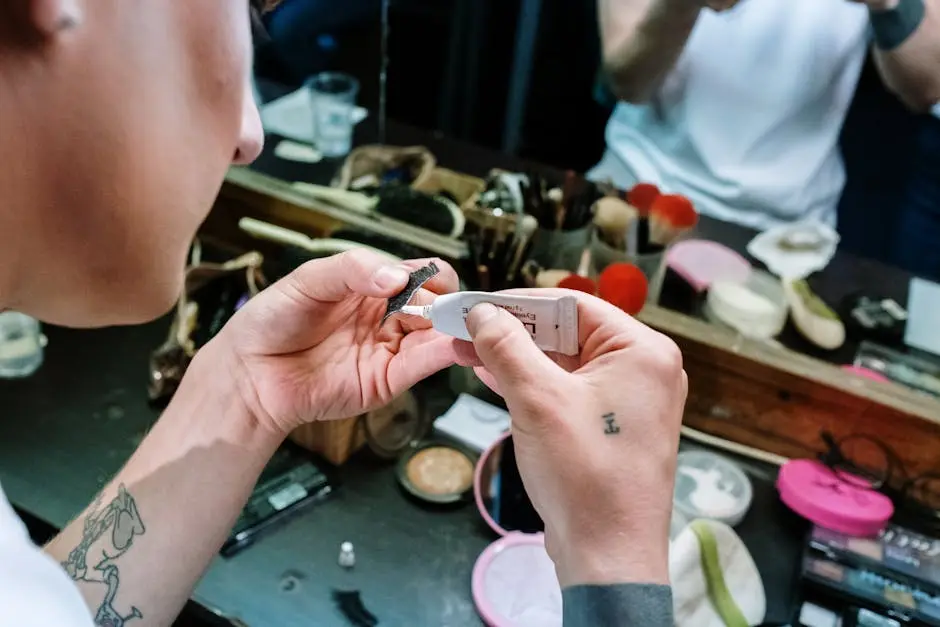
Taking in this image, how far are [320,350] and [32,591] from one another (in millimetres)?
316

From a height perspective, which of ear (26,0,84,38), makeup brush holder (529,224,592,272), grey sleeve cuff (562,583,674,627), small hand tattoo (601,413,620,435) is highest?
ear (26,0,84,38)

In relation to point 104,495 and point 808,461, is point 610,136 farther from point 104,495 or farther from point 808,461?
point 104,495

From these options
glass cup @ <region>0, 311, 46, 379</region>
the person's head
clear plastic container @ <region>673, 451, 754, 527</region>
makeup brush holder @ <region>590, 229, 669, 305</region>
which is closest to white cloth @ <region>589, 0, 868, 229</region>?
makeup brush holder @ <region>590, 229, 669, 305</region>

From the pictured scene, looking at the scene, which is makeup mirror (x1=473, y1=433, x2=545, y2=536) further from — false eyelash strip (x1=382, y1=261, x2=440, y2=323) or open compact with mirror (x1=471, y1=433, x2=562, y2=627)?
false eyelash strip (x1=382, y1=261, x2=440, y2=323)

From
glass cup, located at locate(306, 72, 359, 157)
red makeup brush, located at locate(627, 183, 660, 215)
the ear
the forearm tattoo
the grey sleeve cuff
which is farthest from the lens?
glass cup, located at locate(306, 72, 359, 157)

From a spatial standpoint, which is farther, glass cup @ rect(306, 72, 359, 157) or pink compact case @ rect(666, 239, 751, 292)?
glass cup @ rect(306, 72, 359, 157)

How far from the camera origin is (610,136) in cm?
100

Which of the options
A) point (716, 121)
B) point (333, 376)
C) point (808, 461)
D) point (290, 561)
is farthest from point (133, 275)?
point (716, 121)

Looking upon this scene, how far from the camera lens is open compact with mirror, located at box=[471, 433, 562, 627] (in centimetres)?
64

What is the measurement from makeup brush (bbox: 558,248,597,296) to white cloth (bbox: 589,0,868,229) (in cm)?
14

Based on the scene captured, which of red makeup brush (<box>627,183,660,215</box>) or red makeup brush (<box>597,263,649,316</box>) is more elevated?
red makeup brush (<box>627,183,660,215</box>)

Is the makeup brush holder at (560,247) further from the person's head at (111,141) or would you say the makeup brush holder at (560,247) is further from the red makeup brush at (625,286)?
the person's head at (111,141)

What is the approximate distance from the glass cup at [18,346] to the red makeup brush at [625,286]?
2.02 feet

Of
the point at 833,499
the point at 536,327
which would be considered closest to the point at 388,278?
the point at 536,327
